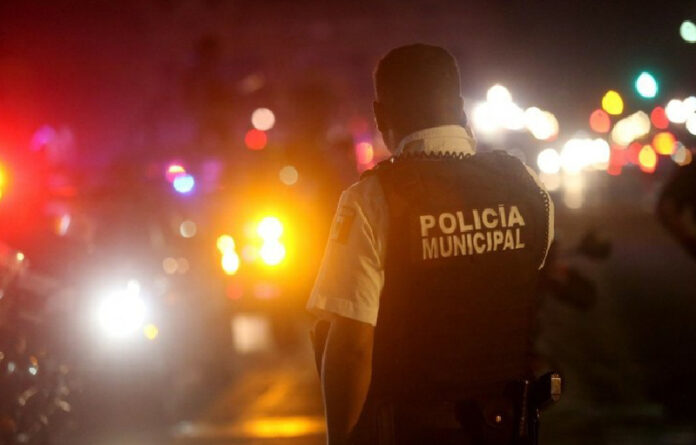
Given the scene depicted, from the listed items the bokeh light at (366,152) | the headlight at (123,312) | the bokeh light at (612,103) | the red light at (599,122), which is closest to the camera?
the headlight at (123,312)

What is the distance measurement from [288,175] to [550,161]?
58.6 meters

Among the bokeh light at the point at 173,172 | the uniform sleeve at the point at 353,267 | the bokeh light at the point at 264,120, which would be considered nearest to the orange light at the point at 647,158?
the bokeh light at the point at 264,120

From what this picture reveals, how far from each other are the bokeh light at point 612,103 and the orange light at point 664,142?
11.3 ft

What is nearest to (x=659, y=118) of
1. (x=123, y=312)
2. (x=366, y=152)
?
(x=366, y=152)

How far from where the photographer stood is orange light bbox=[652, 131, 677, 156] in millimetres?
64688

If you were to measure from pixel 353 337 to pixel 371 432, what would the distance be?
284 millimetres

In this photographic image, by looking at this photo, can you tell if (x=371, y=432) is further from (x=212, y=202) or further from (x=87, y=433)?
(x=212, y=202)

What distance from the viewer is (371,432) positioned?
2.72 meters

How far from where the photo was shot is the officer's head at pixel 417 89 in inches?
114

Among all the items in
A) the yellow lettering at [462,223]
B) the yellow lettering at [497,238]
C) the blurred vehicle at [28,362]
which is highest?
the yellow lettering at [462,223]

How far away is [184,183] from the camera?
12.7m

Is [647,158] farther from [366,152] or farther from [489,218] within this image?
[489,218]

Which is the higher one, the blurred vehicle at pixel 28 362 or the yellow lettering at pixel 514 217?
the yellow lettering at pixel 514 217

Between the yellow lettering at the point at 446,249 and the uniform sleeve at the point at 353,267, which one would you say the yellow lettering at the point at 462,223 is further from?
the uniform sleeve at the point at 353,267
